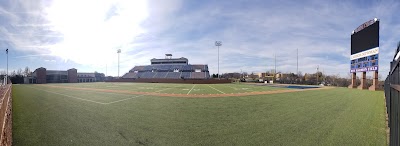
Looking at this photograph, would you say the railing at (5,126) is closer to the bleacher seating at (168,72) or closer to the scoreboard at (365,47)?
the scoreboard at (365,47)

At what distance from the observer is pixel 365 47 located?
25.4 meters

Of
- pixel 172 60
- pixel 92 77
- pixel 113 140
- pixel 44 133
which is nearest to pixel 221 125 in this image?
pixel 113 140

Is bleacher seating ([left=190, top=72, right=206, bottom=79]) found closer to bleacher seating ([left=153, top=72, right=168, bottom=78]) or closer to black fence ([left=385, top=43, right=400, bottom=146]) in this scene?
bleacher seating ([left=153, top=72, right=168, bottom=78])

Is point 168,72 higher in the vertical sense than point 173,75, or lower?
higher

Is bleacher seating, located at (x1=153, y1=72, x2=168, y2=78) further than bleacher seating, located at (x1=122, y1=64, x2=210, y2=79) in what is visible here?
Yes

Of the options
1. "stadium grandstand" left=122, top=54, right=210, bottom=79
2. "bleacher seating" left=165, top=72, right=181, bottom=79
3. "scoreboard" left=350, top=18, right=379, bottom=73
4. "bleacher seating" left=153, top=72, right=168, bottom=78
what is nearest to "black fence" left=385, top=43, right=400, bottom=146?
"scoreboard" left=350, top=18, right=379, bottom=73

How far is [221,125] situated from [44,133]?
16.7ft

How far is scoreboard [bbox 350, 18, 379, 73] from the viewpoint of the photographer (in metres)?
23.7

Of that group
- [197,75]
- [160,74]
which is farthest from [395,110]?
[160,74]

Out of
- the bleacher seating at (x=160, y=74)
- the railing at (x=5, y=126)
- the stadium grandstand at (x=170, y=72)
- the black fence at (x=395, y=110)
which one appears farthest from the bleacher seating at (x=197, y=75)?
the black fence at (x=395, y=110)

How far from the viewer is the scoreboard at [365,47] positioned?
2370 cm

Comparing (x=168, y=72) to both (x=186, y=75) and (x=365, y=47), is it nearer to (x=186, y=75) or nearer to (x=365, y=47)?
(x=186, y=75)

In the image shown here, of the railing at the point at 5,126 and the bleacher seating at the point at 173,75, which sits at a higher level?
the bleacher seating at the point at 173,75

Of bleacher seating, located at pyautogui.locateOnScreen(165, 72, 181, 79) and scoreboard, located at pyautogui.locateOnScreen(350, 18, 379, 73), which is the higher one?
scoreboard, located at pyautogui.locateOnScreen(350, 18, 379, 73)
